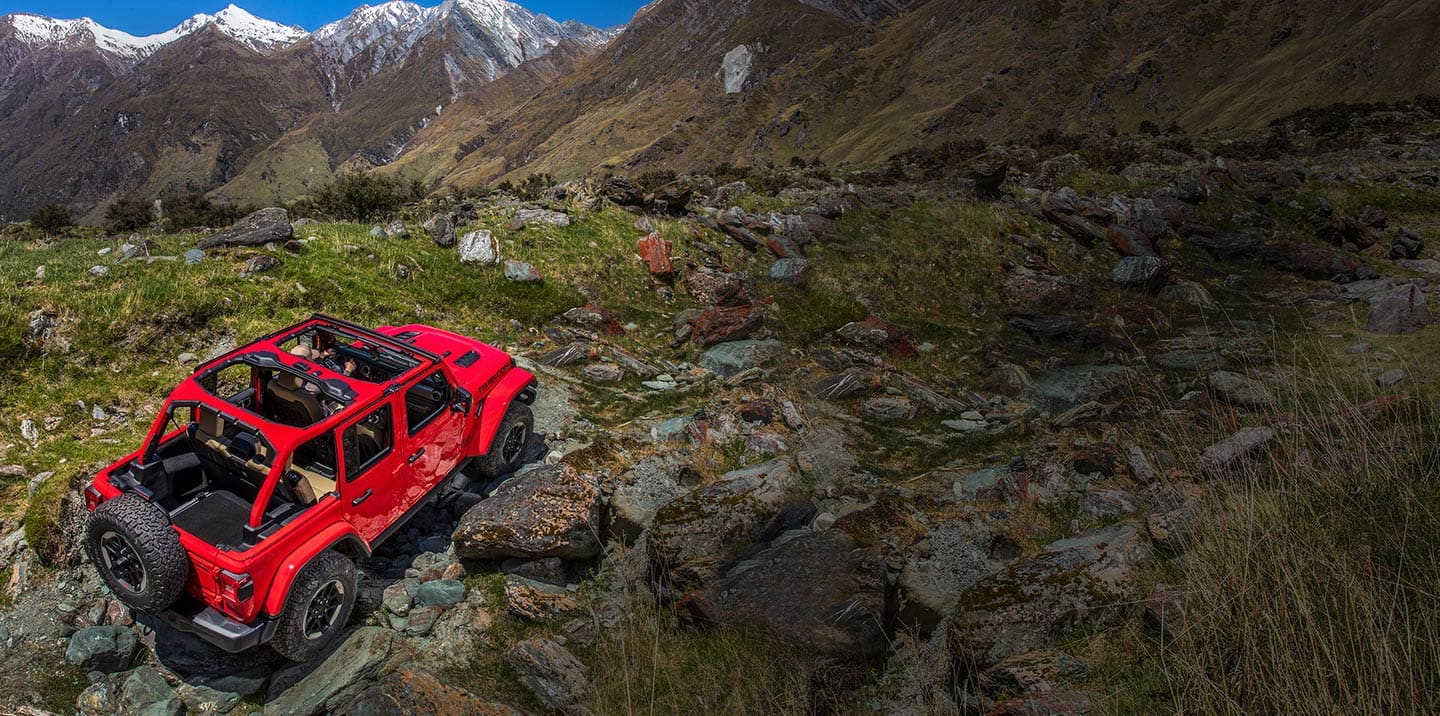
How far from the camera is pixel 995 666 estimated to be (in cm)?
487

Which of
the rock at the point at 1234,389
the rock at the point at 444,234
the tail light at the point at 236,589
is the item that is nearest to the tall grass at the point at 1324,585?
the rock at the point at 1234,389

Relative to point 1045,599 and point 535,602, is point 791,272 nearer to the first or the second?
point 535,602

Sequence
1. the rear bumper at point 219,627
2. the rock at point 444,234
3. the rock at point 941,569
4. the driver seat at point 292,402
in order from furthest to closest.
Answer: the rock at point 444,234 → the driver seat at point 292,402 → the rock at point 941,569 → the rear bumper at point 219,627

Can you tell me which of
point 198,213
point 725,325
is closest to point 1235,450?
point 725,325

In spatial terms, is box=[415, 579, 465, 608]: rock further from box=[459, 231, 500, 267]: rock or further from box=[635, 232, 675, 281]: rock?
box=[635, 232, 675, 281]: rock

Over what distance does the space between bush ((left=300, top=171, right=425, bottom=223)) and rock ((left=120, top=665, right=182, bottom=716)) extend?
16090 millimetres

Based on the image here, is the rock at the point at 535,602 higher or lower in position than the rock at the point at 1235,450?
higher

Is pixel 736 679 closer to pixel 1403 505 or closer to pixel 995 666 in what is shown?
pixel 995 666

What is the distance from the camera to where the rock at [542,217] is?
17469 mm

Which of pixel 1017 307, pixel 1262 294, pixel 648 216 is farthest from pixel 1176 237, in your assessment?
pixel 648 216

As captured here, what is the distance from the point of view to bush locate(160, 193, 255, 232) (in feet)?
77.2

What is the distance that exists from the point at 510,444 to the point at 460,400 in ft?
4.38

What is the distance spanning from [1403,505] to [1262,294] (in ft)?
56.3

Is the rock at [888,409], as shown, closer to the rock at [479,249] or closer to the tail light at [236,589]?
the tail light at [236,589]
